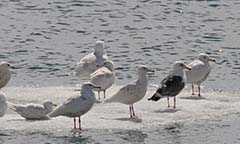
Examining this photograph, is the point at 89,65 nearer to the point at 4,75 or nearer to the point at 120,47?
the point at 4,75

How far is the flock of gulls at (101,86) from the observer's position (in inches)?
661

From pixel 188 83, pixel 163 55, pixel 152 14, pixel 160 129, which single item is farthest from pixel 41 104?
pixel 152 14

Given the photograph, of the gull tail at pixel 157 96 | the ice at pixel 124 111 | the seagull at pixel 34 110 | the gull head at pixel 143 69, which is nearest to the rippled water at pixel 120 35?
the ice at pixel 124 111

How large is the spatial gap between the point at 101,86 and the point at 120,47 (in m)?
6.94

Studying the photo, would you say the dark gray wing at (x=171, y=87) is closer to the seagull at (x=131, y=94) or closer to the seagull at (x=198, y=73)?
the seagull at (x=131, y=94)

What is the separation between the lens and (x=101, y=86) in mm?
18750

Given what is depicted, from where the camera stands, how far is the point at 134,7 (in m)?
32.4

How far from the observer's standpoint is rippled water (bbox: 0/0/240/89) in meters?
22.5

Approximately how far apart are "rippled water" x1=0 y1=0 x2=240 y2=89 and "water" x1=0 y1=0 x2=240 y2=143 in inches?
0.8

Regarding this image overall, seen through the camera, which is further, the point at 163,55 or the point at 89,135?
the point at 163,55

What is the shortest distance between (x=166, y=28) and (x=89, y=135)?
1264 cm

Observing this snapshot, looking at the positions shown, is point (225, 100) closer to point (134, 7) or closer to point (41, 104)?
point (41, 104)

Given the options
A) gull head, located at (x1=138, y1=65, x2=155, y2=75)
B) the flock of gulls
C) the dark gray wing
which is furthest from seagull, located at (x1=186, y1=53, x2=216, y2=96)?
gull head, located at (x1=138, y1=65, x2=155, y2=75)

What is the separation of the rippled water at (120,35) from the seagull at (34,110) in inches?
139
